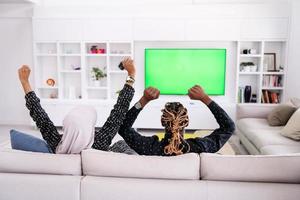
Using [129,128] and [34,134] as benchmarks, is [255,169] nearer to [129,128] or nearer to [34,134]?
[129,128]

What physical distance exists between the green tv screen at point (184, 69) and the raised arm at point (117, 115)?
351cm

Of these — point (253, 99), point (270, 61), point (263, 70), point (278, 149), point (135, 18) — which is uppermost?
point (135, 18)

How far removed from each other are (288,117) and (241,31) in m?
1.77

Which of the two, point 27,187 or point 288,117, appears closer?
point 27,187

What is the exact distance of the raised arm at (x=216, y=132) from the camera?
6.25 feet

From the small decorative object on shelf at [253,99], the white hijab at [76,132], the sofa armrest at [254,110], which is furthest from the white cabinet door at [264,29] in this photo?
the white hijab at [76,132]

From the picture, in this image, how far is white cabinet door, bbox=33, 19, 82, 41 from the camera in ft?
17.7

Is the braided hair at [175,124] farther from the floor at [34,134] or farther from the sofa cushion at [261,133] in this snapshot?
the floor at [34,134]

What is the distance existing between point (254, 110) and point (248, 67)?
1079 millimetres

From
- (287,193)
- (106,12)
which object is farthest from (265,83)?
(287,193)

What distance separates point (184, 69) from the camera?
5.50 meters

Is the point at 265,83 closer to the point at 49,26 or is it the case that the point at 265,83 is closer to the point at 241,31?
the point at 241,31

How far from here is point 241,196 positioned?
1.61 metres

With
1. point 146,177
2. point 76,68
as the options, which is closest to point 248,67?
point 76,68
